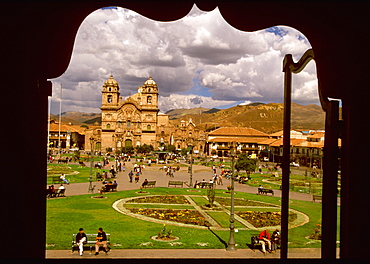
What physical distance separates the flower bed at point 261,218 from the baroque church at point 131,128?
52799mm

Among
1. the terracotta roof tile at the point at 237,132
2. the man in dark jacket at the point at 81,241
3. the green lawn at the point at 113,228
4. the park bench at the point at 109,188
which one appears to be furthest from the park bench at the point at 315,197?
the terracotta roof tile at the point at 237,132

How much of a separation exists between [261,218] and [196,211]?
2.85m

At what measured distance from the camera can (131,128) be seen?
2736 inches

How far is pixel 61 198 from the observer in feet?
53.2

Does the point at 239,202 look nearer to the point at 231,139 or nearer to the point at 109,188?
the point at 109,188

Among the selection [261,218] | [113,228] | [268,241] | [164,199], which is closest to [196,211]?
[261,218]

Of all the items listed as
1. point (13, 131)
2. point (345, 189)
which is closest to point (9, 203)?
point (13, 131)

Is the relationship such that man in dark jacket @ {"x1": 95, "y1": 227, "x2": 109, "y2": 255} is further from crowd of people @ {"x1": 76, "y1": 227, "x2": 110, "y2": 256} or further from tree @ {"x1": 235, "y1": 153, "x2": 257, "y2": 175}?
tree @ {"x1": 235, "y1": 153, "x2": 257, "y2": 175}

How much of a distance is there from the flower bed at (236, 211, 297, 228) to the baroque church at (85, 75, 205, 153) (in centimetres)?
5280

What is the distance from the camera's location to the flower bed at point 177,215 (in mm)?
12688

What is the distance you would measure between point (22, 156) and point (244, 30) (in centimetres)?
221

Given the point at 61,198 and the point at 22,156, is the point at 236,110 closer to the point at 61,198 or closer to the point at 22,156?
the point at 61,198

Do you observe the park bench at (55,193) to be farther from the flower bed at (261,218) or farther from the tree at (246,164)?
the tree at (246,164)

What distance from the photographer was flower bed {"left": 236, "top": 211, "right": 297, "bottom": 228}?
1282 cm
